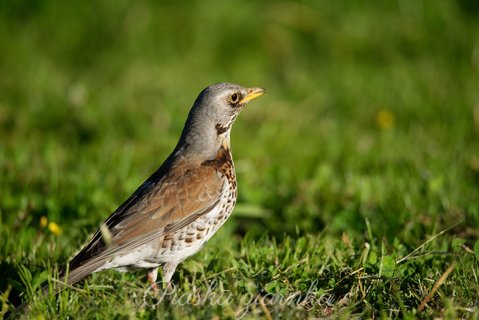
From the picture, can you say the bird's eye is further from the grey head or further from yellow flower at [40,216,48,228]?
yellow flower at [40,216,48,228]

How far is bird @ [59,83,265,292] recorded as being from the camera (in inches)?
193

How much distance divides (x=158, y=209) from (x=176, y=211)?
4.8 inches

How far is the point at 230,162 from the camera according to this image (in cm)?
562

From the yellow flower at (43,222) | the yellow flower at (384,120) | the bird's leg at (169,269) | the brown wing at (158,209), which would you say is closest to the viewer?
the brown wing at (158,209)

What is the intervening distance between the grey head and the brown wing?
0.20 metres

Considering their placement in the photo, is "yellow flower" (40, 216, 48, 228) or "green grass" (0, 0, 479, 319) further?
"yellow flower" (40, 216, 48, 228)

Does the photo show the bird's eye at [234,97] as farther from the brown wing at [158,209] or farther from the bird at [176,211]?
the brown wing at [158,209]

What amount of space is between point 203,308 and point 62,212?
8.37 feet

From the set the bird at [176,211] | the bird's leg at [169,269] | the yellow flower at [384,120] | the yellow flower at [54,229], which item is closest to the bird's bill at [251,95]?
the bird at [176,211]

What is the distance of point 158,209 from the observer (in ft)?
16.8

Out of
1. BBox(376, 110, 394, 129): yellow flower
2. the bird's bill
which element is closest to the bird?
the bird's bill

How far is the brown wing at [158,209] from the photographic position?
4.86m

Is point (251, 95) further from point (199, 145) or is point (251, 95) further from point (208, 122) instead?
point (199, 145)

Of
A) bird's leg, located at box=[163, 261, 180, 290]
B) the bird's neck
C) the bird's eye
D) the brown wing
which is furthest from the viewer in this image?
the bird's eye
